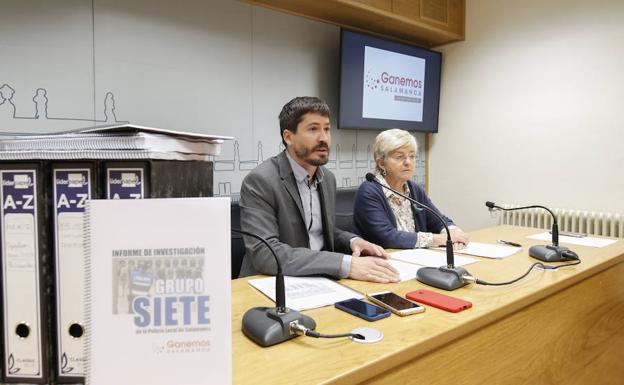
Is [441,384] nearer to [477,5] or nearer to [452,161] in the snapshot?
[452,161]

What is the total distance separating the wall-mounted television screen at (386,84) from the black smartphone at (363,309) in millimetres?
2248

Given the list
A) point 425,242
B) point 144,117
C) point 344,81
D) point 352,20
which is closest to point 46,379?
point 425,242

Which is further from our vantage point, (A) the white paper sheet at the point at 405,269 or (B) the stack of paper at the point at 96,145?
(A) the white paper sheet at the point at 405,269

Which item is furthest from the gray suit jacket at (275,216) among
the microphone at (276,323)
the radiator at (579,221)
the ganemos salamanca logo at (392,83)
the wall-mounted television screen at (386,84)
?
the radiator at (579,221)

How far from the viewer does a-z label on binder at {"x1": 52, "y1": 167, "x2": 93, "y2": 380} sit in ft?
1.75

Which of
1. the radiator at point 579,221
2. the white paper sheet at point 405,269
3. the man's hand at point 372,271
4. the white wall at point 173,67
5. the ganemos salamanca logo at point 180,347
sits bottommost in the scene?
the radiator at point 579,221

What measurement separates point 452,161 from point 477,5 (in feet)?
4.39

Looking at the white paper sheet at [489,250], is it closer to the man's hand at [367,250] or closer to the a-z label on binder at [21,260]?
the man's hand at [367,250]

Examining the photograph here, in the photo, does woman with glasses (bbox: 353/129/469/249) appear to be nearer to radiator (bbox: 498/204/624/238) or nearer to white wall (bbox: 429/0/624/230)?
radiator (bbox: 498/204/624/238)

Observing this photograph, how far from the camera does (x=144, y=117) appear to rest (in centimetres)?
226

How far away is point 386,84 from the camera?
3281mm

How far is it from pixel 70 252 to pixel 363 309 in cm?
59

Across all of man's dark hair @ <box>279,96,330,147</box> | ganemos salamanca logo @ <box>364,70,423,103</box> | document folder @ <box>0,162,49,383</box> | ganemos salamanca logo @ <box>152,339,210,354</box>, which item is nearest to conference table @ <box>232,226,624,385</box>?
ganemos salamanca logo @ <box>152,339,210,354</box>

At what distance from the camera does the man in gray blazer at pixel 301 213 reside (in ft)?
3.84
